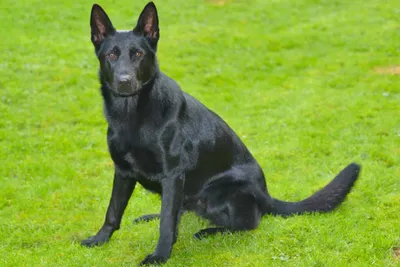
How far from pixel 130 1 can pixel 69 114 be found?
1144 centimetres

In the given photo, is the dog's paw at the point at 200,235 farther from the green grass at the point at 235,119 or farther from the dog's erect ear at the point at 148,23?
the dog's erect ear at the point at 148,23

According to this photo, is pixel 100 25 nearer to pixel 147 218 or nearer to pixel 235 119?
pixel 147 218

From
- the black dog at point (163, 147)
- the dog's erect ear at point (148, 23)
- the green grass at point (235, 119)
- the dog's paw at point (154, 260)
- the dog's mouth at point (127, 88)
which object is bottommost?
the green grass at point (235, 119)

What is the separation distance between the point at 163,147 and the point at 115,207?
1193mm

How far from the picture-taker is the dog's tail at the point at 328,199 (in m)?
6.92

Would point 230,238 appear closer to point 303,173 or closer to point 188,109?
point 188,109

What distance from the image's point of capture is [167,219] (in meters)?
5.99

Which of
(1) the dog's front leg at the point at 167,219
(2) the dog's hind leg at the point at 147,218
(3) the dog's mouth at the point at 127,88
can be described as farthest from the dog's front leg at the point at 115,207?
(3) the dog's mouth at the point at 127,88

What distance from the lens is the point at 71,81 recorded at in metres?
14.6

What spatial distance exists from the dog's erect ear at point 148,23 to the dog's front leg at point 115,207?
163cm

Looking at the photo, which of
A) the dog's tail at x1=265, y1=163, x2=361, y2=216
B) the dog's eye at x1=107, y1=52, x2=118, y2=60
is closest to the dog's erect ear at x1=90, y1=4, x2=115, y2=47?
the dog's eye at x1=107, y1=52, x2=118, y2=60

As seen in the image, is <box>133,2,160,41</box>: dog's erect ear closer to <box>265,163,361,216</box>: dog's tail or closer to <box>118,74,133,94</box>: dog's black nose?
<box>118,74,133,94</box>: dog's black nose

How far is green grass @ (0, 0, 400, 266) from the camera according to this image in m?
6.47

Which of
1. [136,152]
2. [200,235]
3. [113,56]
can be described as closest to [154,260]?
[200,235]
